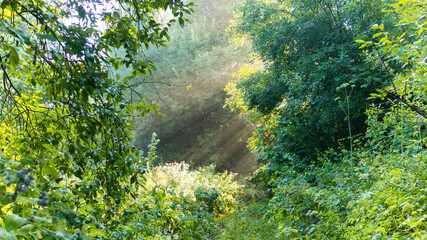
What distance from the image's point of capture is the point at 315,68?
652 cm

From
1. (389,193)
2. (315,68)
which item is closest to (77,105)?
(389,193)

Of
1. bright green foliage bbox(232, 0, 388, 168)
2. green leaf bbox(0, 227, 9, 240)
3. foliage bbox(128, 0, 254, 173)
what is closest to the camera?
green leaf bbox(0, 227, 9, 240)

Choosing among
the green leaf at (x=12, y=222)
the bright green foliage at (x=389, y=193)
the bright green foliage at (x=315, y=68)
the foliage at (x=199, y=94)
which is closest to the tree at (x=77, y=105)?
the green leaf at (x=12, y=222)

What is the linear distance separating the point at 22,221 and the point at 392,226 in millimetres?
2567

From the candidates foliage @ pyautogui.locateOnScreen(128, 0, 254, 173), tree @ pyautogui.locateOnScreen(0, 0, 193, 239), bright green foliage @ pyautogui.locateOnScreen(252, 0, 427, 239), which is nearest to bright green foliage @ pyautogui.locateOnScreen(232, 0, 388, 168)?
bright green foliage @ pyautogui.locateOnScreen(252, 0, 427, 239)

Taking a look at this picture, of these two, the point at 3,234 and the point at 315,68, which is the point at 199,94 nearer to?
the point at 315,68

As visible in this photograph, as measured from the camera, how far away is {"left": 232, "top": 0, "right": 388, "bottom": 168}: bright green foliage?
5746 mm

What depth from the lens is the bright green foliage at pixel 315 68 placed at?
5.75 metres

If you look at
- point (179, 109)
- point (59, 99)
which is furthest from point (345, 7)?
point (179, 109)

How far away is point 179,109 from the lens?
65.2ft

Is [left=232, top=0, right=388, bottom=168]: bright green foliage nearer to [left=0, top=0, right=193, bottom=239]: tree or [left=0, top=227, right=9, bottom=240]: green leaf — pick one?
[left=0, top=0, right=193, bottom=239]: tree

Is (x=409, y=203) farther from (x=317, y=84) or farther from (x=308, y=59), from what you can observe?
(x=308, y=59)

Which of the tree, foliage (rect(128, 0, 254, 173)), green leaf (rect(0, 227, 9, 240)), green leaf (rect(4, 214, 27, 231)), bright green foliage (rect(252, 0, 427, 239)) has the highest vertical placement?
foliage (rect(128, 0, 254, 173))

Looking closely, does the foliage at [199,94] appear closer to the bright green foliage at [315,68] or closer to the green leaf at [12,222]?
the bright green foliage at [315,68]
